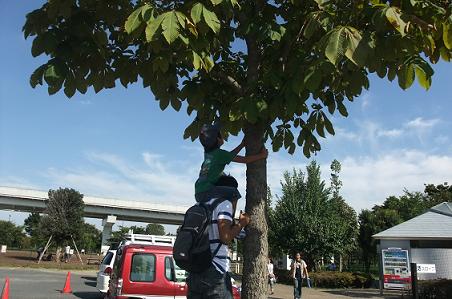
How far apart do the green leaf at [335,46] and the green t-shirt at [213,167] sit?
1269 millimetres

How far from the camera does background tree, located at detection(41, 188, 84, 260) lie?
1788 inches

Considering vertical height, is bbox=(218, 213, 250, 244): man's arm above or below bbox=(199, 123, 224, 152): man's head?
below

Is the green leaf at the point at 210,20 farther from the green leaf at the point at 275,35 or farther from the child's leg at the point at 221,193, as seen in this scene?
the child's leg at the point at 221,193

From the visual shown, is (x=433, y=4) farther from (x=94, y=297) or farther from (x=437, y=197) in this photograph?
(x=437, y=197)

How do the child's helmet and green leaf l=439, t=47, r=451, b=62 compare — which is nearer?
green leaf l=439, t=47, r=451, b=62

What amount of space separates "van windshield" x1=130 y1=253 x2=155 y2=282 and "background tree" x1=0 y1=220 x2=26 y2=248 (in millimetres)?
97903

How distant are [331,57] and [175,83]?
5.82 feet

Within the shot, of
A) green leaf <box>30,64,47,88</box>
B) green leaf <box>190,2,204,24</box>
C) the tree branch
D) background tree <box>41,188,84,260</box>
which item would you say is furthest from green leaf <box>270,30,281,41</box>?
background tree <box>41,188,84,260</box>

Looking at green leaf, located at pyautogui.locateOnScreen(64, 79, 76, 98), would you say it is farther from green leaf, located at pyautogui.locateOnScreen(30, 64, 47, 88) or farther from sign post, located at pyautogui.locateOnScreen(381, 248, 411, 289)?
sign post, located at pyautogui.locateOnScreen(381, 248, 411, 289)

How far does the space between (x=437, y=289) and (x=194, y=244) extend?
1815 cm

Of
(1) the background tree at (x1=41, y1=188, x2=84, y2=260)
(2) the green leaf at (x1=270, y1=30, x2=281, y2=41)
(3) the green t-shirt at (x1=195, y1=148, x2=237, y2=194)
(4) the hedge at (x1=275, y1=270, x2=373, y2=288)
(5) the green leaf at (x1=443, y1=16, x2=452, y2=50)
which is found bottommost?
(4) the hedge at (x1=275, y1=270, x2=373, y2=288)

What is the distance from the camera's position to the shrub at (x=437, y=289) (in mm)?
18219

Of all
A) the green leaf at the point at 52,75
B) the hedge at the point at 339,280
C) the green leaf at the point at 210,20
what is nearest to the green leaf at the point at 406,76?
the green leaf at the point at 210,20

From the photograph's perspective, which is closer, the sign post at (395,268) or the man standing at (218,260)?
the man standing at (218,260)
